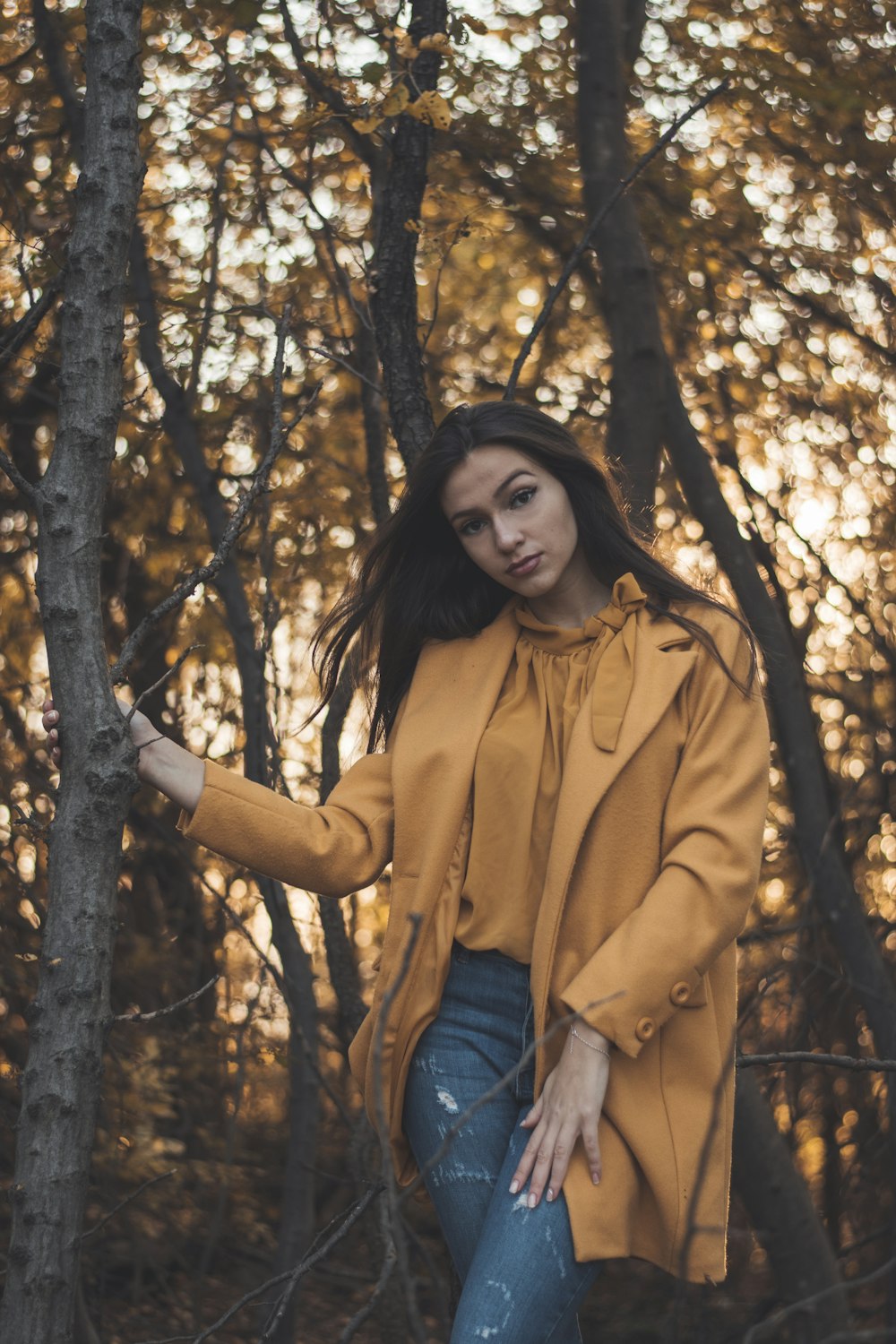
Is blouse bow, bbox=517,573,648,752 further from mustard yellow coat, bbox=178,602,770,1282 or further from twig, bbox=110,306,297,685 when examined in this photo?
twig, bbox=110,306,297,685

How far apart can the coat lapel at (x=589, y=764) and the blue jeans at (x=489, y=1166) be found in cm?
13

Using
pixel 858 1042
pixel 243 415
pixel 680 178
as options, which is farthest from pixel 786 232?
pixel 858 1042

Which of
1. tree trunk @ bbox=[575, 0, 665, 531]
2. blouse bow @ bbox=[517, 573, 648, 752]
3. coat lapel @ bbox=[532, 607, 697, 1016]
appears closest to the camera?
coat lapel @ bbox=[532, 607, 697, 1016]

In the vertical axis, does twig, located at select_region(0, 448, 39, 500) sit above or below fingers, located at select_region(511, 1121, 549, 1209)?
above

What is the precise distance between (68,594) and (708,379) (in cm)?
447

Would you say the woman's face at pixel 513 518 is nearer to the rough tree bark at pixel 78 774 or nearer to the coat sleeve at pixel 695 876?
the coat sleeve at pixel 695 876

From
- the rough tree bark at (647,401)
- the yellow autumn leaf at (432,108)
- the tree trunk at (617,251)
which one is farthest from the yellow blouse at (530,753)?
the tree trunk at (617,251)

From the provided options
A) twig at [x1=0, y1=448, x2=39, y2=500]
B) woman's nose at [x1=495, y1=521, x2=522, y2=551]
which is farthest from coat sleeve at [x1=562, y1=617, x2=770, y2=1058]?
twig at [x1=0, y1=448, x2=39, y2=500]

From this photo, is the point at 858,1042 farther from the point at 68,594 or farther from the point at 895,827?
the point at 68,594

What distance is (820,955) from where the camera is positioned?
560cm

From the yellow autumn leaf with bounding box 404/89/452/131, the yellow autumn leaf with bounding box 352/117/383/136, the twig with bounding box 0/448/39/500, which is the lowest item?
the twig with bounding box 0/448/39/500

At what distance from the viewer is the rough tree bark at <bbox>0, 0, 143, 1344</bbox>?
73.8 inches

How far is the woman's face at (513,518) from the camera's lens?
238 cm

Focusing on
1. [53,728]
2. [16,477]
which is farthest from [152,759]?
[16,477]
